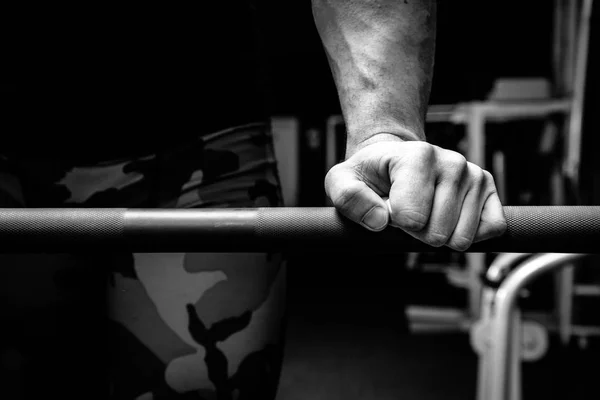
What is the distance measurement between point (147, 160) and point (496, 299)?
0.98 meters

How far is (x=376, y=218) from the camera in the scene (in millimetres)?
444

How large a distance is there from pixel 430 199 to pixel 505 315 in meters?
0.95

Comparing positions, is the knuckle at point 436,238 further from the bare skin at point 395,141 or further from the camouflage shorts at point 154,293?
the camouflage shorts at point 154,293

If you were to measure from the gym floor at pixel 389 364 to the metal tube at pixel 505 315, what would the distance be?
82cm

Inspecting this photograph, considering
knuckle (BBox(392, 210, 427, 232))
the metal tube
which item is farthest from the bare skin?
the metal tube

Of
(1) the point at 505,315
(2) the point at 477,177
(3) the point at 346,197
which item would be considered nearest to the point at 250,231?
(3) the point at 346,197

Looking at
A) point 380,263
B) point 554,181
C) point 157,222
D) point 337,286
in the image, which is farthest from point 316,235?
point 380,263

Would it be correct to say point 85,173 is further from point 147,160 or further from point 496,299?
point 496,299

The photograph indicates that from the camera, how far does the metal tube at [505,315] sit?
1.20 meters

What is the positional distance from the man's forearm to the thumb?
103 mm

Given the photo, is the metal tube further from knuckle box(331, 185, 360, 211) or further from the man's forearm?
knuckle box(331, 185, 360, 211)

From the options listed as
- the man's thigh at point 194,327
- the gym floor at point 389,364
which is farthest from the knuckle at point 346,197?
the gym floor at point 389,364

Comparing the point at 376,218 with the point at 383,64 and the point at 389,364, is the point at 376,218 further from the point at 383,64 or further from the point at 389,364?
the point at 389,364

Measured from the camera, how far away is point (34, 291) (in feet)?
2.44
